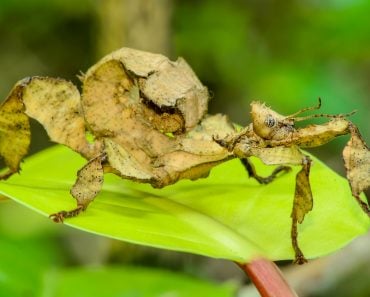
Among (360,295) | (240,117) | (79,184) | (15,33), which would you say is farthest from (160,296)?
(15,33)

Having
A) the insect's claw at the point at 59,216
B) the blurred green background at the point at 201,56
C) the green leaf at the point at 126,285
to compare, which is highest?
the blurred green background at the point at 201,56

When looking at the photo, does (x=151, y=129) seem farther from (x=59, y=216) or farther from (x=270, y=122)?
(x=59, y=216)

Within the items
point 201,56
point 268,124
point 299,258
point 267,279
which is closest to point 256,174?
point 268,124

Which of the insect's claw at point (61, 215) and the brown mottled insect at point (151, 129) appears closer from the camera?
the insect's claw at point (61, 215)

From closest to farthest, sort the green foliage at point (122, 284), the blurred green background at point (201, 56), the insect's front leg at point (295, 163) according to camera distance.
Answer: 1. the insect's front leg at point (295, 163)
2. the green foliage at point (122, 284)
3. the blurred green background at point (201, 56)

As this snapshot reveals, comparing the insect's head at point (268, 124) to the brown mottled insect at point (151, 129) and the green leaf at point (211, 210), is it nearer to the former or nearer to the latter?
the brown mottled insect at point (151, 129)

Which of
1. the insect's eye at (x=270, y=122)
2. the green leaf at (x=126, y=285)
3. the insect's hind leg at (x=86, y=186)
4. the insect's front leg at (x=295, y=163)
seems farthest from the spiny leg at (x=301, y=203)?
the green leaf at (x=126, y=285)

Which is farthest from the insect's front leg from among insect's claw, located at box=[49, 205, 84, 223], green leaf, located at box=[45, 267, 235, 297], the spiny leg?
green leaf, located at box=[45, 267, 235, 297]
